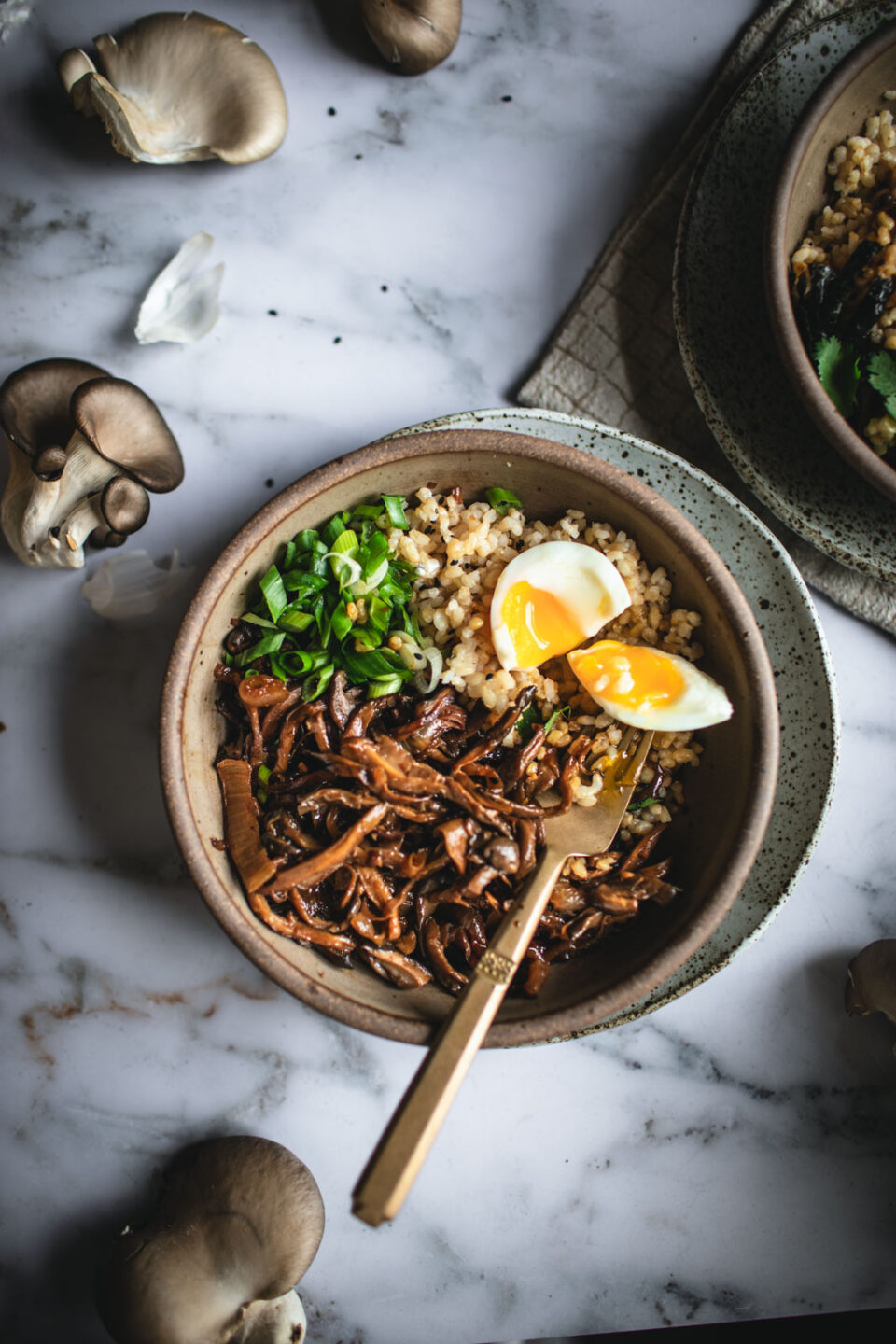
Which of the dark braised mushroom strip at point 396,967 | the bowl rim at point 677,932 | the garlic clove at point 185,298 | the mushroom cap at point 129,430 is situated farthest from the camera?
the garlic clove at point 185,298

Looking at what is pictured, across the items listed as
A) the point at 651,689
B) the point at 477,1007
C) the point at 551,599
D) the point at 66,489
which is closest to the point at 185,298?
A: the point at 66,489

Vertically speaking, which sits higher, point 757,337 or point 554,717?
point 757,337

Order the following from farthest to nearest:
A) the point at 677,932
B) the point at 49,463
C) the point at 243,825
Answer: the point at 49,463 → the point at 243,825 → the point at 677,932

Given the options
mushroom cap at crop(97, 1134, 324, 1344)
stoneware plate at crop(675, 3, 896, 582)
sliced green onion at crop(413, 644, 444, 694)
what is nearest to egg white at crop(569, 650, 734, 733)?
sliced green onion at crop(413, 644, 444, 694)

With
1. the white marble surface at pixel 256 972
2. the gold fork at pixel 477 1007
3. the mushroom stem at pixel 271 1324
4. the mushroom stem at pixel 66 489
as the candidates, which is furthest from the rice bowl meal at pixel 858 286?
the mushroom stem at pixel 271 1324

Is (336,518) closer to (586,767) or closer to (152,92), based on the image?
(586,767)

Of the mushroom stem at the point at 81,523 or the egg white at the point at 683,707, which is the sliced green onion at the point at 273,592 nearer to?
the mushroom stem at the point at 81,523

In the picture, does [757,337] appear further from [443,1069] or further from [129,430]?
[443,1069]

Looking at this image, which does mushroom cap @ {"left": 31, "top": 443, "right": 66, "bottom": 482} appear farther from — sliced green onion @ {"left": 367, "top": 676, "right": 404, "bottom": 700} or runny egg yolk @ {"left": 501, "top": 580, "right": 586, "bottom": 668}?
runny egg yolk @ {"left": 501, "top": 580, "right": 586, "bottom": 668}
